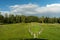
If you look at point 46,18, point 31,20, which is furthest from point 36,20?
point 46,18

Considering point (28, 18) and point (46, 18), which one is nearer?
point (28, 18)

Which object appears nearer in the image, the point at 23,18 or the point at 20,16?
the point at 23,18

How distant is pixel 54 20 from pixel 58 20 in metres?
2.46

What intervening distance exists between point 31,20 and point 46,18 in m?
12.6

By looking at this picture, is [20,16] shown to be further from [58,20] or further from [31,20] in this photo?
[58,20]

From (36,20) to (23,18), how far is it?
24.1 ft

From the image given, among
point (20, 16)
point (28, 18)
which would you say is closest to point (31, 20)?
point (28, 18)

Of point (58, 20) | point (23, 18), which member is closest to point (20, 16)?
point (23, 18)

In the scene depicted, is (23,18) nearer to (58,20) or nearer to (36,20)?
(36,20)

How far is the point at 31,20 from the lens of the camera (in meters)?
89.9

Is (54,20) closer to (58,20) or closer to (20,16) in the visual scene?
(58,20)

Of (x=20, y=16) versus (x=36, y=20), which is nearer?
(x=36, y=20)

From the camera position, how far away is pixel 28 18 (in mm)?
92062

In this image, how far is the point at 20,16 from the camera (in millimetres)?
98562
